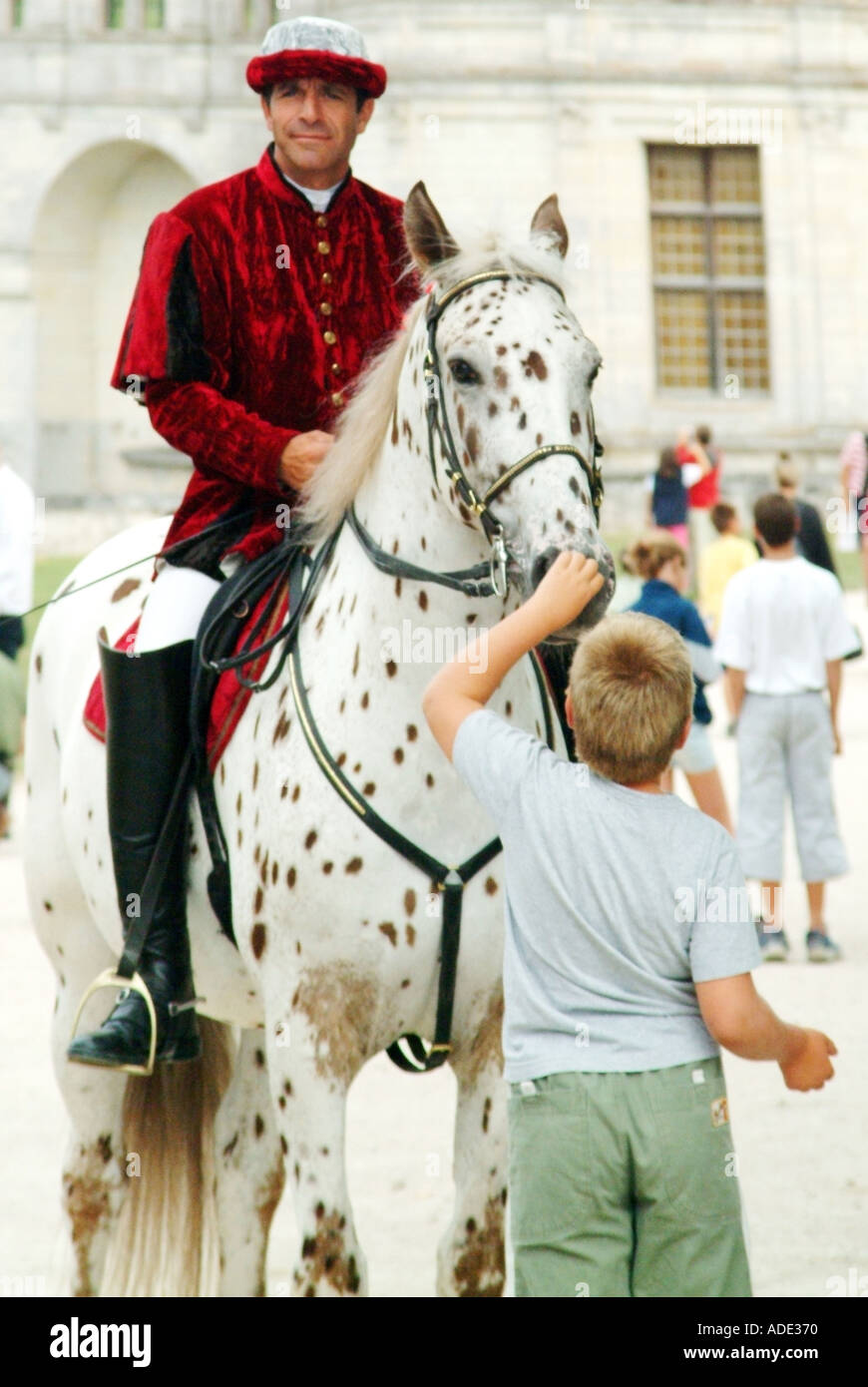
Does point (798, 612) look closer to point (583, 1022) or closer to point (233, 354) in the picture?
point (233, 354)

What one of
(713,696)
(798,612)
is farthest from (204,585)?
(713,696)

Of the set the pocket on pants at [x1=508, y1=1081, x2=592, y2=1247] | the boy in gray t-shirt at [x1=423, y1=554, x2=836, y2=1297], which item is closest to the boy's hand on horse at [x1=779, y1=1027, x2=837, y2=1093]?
the boy in gray t-shirt at [x1=423, y1=554, x2=836, y2=1297]

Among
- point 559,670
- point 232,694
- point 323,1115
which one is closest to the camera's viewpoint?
point 323,1115

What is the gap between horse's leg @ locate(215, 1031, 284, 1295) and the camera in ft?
14.4

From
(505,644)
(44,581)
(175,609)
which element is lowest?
(505,644)

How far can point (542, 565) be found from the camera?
9.91 feet

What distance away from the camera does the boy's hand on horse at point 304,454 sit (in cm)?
383

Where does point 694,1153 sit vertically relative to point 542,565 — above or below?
below

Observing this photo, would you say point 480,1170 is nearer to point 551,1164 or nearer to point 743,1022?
point 551,1164

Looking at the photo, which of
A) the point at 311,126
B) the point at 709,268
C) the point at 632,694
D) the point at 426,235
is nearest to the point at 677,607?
Result: the point at 311,126

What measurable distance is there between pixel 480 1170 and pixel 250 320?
1819 millimetres

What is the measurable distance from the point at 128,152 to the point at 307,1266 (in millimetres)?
32957

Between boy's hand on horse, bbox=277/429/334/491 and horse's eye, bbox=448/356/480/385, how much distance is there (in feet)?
1.93

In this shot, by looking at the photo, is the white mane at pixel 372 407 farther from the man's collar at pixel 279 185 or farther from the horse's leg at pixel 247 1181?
the horse's leg at pixel 247 1181
